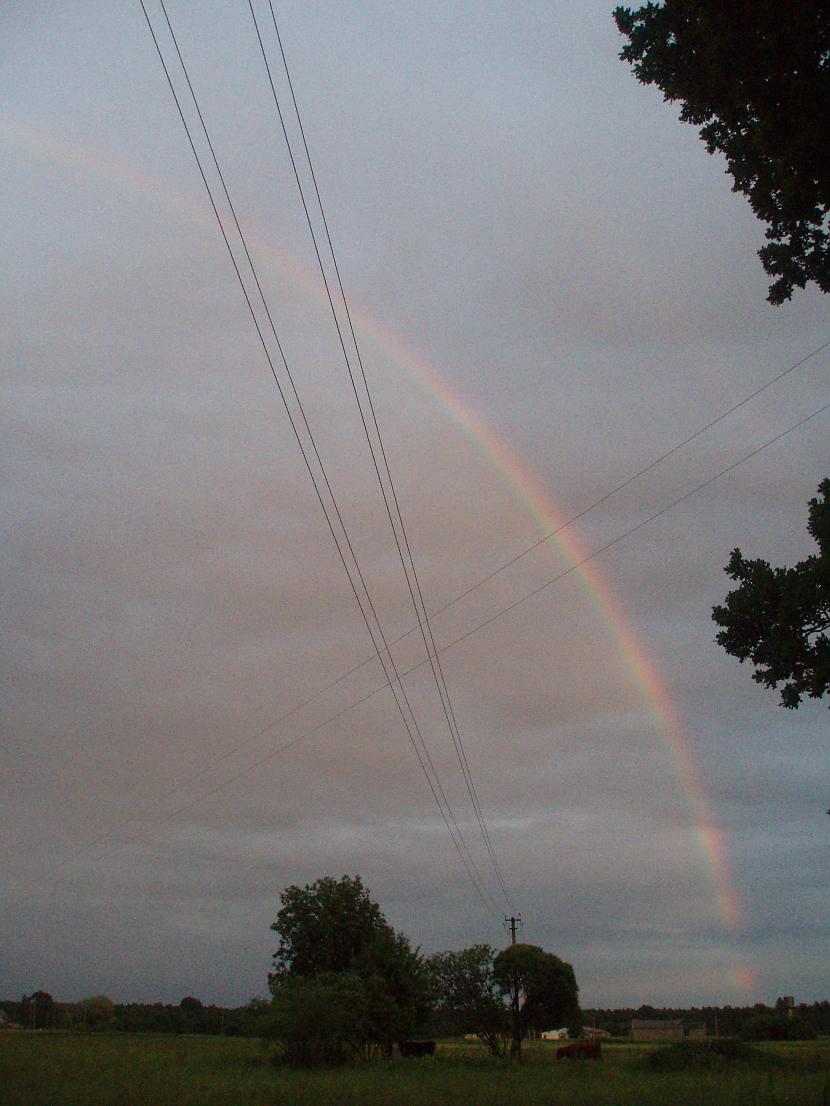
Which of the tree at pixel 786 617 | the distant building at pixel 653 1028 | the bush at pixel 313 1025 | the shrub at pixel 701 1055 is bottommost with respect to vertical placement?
the distant building at pixel 653 1028

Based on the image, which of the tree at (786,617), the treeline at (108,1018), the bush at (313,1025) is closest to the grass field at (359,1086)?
the bush at (313,1025)

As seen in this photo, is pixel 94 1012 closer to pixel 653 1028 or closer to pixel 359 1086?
pixel 359 1086

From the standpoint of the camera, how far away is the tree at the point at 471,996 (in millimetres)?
56125

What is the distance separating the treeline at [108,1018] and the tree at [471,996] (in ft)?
49.5

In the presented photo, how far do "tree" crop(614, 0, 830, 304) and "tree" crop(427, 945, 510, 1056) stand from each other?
50.6 metres

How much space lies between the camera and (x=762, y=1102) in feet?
69.0

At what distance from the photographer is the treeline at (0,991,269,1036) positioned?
8132cm

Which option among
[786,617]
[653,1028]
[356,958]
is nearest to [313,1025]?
[356,958]

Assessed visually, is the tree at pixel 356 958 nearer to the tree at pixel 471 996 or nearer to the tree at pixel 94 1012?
the tree at pixel 471 996

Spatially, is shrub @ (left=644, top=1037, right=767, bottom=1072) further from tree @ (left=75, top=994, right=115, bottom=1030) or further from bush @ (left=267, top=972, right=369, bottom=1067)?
tree @ (left=75, top=994, right=115, bottom=1030)

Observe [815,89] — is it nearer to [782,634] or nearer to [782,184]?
[782,184]

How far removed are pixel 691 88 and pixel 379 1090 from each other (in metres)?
23.8

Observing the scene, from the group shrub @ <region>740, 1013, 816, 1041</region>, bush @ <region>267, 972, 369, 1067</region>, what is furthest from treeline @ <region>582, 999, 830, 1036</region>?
bush @ <region>267, 972, 369, 1067</region>

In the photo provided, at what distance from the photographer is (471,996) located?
56.7 m
